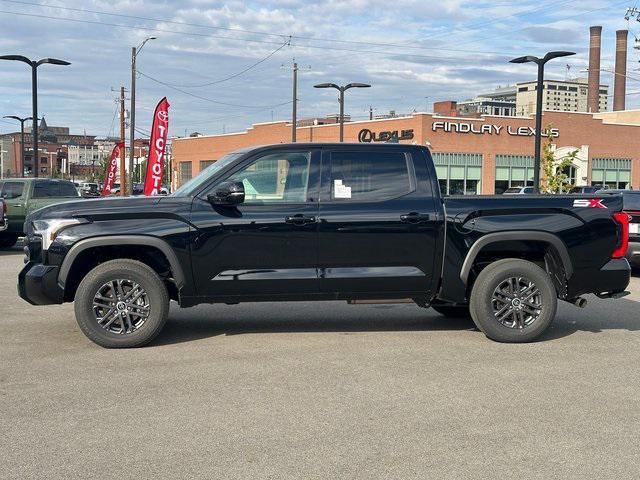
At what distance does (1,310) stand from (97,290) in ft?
9.83

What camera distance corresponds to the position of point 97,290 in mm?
7359

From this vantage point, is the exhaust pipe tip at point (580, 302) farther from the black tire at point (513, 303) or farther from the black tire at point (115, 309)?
the black tire at point (115, 309)

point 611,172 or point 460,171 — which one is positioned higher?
point 611,172

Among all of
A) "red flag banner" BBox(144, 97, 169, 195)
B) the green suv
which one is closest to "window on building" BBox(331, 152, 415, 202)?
the green suv

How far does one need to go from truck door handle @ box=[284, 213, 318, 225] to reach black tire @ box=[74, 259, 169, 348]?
137 cm

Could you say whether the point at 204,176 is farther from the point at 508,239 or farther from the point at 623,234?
the point at 623,234

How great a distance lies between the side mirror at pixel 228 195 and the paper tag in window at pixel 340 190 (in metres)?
0.95

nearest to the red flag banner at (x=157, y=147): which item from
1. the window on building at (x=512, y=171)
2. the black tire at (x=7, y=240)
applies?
the black tire at (x=7, y=240)

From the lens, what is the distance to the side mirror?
7.28 meters

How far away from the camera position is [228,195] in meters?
7.31

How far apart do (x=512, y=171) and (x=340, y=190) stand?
168 feet

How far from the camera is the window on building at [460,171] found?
53594mm

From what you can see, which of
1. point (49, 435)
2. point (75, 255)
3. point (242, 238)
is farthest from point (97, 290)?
point (49, 435)


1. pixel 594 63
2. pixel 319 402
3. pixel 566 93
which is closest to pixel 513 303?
pixel 319 402
